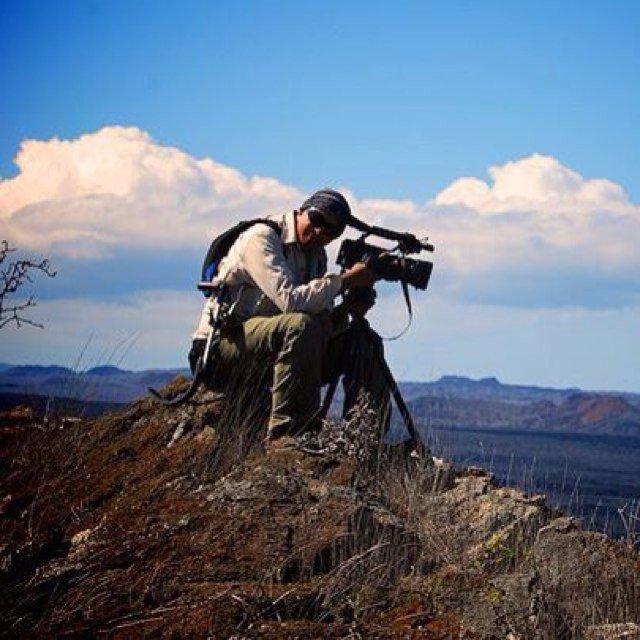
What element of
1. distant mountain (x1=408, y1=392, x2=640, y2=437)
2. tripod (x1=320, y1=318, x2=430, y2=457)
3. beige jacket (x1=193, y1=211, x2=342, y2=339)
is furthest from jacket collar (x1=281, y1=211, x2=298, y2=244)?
distant mountain (x1=408, y1=392, x2=640, y2=437)

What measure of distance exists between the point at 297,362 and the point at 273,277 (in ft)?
1.42

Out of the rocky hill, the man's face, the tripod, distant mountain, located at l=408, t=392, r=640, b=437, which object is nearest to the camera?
the rocky hill

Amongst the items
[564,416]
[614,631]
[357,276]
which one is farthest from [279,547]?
[564,416]

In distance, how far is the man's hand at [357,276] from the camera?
5.88m

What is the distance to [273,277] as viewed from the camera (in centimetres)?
583

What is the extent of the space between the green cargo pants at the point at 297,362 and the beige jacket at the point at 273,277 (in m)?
0.08

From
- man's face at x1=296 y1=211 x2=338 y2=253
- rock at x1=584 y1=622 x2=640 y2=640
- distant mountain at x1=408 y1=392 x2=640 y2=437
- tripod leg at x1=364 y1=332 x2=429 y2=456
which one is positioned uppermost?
distant mountain at x1=408 y1=392 x2=640 y2=437

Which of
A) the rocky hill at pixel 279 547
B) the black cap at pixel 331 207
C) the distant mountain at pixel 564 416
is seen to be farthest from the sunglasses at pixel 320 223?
the distant mountain at pixel 564 416

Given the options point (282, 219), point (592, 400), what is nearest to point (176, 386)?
point (282, 219)

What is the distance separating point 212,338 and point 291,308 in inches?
18.5

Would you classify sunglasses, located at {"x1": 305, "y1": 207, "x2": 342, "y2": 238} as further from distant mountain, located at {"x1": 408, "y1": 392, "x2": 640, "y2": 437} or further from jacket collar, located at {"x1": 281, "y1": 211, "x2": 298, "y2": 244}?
distant mountain, located at {"x1": 408, "y1": 392, "x2": 640, "y2": 437}

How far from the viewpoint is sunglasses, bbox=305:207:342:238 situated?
5.93 meters

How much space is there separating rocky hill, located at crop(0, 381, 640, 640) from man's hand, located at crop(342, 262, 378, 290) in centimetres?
63

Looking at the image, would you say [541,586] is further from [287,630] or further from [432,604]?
[287,630]
